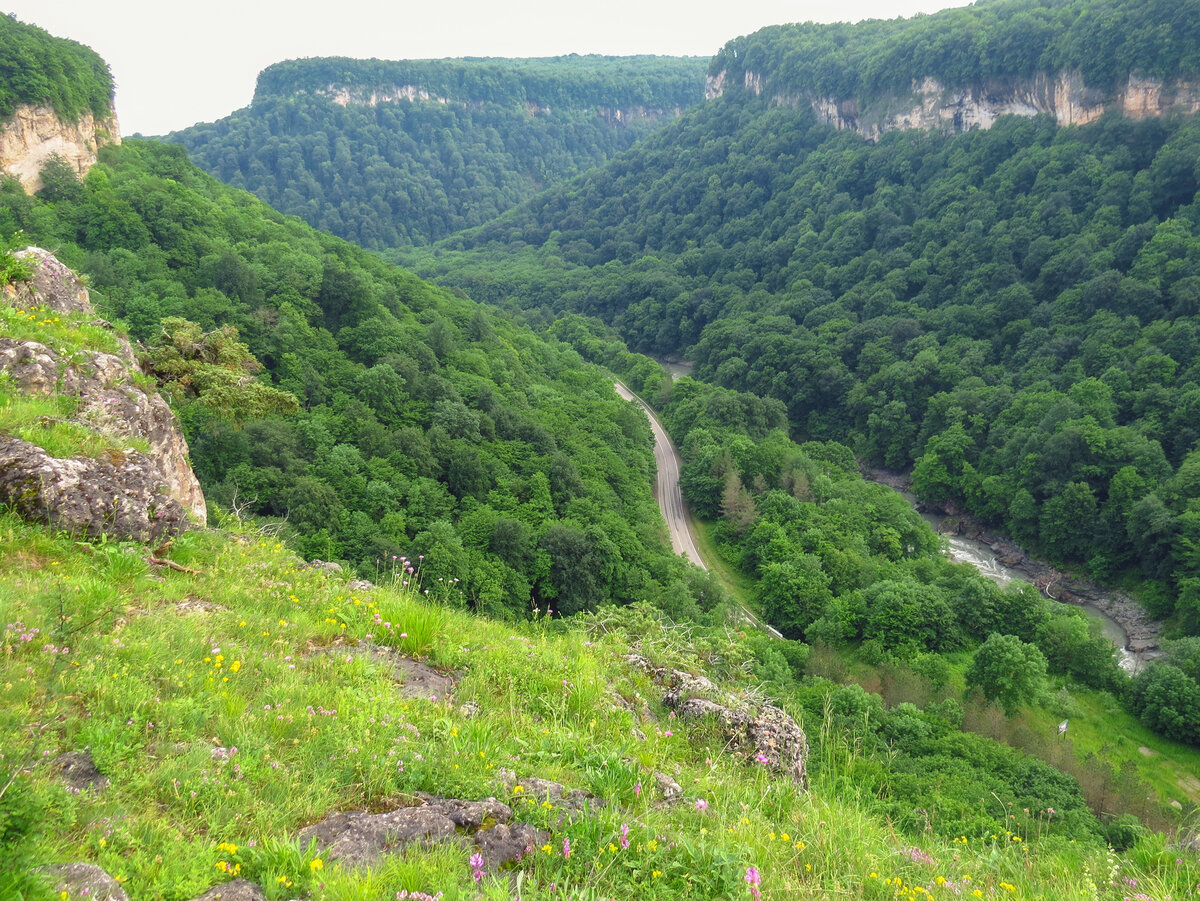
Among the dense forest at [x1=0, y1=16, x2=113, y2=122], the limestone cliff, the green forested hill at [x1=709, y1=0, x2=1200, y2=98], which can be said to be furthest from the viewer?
the limestone cliff

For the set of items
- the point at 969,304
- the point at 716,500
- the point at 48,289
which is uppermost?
the point at 48,289

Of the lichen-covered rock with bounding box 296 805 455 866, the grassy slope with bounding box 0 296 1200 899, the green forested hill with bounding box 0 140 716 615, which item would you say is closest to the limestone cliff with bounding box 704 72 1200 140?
the green forested hill with bounding box 0 140 716 615

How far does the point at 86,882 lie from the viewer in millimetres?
3445

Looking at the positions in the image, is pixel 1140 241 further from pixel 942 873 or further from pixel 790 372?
pixel 942 873

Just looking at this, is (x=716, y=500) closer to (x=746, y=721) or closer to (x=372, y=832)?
(x=746, y=721)

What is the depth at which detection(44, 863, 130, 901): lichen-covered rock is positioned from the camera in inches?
133

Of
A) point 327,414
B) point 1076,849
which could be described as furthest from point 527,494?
point 1076,849

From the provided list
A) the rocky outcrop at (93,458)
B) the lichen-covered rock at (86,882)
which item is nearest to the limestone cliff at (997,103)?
the rocky outcrop at (93,458)

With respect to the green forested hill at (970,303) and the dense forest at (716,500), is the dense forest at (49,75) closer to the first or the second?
the dense forest at (716,500)

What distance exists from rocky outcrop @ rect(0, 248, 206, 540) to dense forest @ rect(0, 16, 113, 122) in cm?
4045

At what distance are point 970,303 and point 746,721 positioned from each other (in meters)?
80.4

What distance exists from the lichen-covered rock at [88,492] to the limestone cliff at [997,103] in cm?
9773

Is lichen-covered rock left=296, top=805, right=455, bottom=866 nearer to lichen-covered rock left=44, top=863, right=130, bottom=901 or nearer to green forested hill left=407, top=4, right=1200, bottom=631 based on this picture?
lichen-covered rock left=44, top=863, right=130, bottom=901

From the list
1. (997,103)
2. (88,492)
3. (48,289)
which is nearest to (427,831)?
(88,492)
